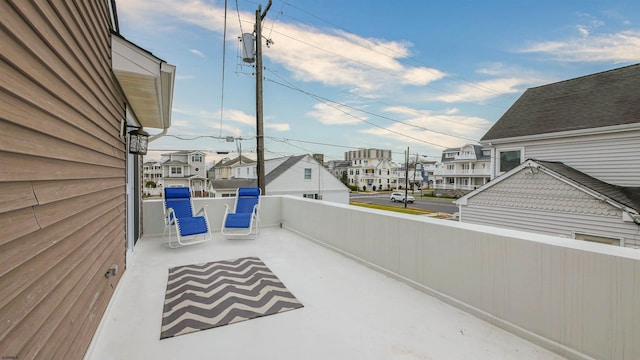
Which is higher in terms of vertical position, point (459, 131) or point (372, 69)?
point (372, 69)

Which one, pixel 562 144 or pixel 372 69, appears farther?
pixel 372 69

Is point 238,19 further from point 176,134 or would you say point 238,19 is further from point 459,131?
point 459,131

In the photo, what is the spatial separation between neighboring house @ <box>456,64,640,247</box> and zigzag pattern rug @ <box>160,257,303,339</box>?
24.3ft

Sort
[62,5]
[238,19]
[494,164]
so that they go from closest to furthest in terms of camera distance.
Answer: [62,5] < [238,19] < [494,164]

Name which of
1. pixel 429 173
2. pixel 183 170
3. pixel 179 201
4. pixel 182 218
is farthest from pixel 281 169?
pixel 429 173

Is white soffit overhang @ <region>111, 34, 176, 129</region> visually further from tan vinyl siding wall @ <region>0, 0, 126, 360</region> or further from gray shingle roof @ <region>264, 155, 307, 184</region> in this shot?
Answer: gray shingle roof @ <region>264, 155, 307, 184</region>

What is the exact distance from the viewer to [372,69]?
13.4m

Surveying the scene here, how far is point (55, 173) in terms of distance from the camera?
54.9 inches

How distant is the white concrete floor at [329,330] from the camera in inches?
78.6

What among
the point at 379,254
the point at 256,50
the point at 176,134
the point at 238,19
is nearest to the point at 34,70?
the point at 379,254

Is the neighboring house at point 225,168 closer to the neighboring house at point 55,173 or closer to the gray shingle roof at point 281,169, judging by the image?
the gray shingle roof at point 281,169

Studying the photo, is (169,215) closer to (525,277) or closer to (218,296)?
(218,296)

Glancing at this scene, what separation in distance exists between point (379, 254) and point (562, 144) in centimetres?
802

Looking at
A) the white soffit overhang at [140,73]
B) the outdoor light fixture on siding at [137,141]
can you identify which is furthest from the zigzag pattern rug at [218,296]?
the white soffit overhang at [140,73]
